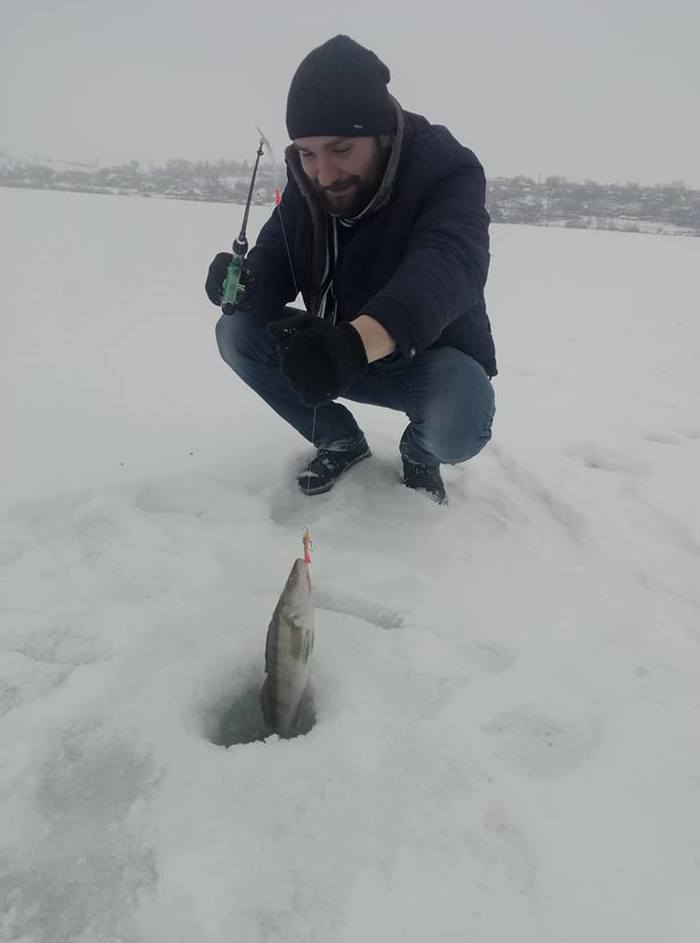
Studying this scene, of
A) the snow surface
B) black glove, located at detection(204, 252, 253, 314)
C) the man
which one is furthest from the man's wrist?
black glove, located at detection(204, 252, 253, 314)

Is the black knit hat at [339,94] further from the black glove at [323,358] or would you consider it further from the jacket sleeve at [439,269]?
the black glove at [323,358]

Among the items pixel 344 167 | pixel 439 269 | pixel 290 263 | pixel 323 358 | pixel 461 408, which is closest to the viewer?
pixel 323 358

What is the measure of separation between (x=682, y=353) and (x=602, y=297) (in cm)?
350

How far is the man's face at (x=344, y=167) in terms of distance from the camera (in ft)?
6.16

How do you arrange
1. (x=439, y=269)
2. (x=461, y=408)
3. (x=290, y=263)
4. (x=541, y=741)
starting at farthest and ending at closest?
(x=290, y=263) → (x=461, y=408) → (x=439, y=269) → (x=541, y=741)

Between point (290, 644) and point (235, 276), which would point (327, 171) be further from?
point (290, 644)

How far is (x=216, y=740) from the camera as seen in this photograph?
150 cm

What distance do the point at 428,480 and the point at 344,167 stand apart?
1.11 meters

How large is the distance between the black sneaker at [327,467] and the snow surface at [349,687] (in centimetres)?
7

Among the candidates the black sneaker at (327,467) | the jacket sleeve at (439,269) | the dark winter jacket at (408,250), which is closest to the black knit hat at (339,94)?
the dark winter jacket at (408,250)

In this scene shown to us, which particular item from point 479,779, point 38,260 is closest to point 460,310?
point 479,779

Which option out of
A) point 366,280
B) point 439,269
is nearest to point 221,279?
point 366,280

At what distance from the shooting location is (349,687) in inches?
59.7

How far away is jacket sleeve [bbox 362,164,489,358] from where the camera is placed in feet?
5.35
